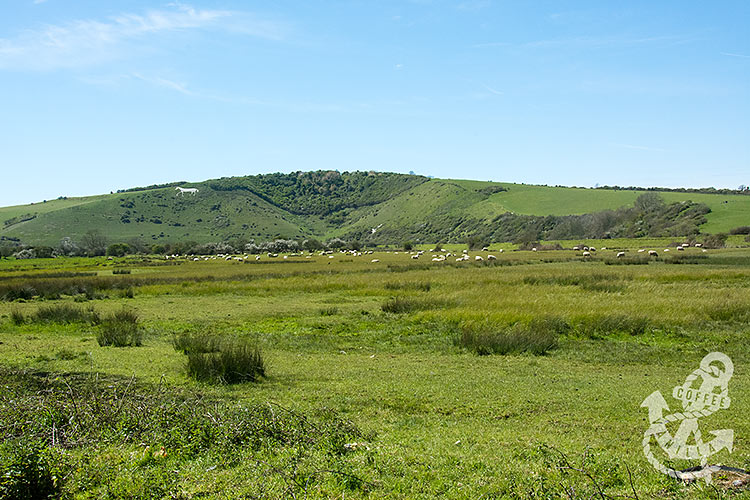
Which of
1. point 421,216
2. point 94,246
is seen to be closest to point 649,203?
point 421,216

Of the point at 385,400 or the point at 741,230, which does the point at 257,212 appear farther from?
the point at 385,400

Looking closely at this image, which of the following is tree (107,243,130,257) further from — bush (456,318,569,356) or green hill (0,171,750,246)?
bush (456,318,569,356)

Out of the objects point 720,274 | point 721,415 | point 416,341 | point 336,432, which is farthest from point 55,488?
point 720,274

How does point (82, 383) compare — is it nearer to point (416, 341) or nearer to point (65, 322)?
point (416, 341)

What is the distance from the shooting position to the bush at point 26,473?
4.86 m

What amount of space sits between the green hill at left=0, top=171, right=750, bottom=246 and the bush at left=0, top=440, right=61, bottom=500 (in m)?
100

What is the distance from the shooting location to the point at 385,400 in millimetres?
9406

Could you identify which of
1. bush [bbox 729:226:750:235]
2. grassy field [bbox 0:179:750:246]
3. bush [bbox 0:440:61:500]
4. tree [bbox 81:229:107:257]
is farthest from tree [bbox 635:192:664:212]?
bush [bbox 0:440:61:500]

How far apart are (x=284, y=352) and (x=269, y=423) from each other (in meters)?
8.14

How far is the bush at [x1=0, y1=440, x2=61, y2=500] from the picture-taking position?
4.86 metres

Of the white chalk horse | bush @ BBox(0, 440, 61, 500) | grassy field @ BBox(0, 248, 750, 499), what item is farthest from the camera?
the white chalk horse

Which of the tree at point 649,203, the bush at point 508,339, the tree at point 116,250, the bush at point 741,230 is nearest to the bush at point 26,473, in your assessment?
the bush at point 508,339

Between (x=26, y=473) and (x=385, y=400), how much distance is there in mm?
5796

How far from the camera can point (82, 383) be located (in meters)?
9.94
